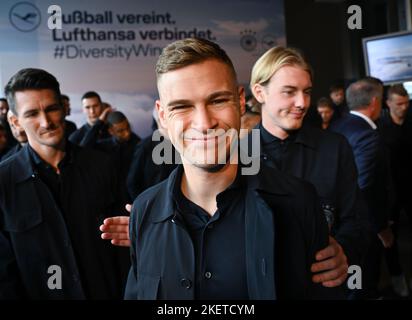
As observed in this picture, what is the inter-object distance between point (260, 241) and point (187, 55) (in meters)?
0.40

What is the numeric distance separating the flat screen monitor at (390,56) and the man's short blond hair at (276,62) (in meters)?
2.83

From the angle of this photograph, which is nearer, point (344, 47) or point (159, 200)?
point (159, 200)

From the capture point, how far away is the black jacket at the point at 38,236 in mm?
1493

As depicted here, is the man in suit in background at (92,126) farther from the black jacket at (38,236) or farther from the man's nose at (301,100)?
the man's nose at (301,100)

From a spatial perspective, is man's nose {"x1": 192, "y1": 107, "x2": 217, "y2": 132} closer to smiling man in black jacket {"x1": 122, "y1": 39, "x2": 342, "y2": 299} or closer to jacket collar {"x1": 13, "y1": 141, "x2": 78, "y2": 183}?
smiling man in black jacket {"x1": 122, "y1": 39, "x2": 342, "y2": 299}

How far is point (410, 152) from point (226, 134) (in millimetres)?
3183

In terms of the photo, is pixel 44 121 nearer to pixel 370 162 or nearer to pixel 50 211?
pixel 50 211

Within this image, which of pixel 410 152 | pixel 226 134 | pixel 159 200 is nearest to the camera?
pixel 226 134

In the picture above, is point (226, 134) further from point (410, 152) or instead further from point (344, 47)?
point (344, 47)

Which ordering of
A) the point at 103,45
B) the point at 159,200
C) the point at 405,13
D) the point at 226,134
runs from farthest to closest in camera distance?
the point at 405,13, the point at 103,45, the point at 159,200, the point at 226,134

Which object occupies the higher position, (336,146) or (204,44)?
(204,44)

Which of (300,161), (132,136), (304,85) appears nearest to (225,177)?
(300,161)

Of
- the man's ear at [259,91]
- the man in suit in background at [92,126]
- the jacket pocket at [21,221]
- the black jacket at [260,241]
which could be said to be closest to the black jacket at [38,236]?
the jacket pocket at [21,221]
